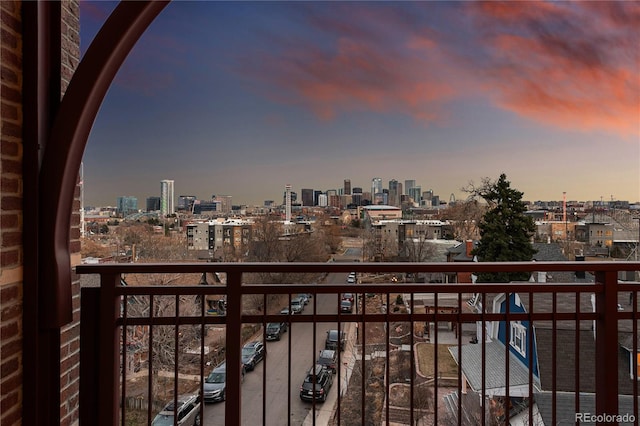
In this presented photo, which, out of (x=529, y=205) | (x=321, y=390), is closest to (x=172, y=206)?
(x=321, y=390)

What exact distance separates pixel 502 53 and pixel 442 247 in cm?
458

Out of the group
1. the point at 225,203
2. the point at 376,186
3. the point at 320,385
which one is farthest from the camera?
the point at 376,186

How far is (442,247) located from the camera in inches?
198

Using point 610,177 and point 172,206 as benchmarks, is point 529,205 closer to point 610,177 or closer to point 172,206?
point 610,177

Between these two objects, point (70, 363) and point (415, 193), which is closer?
point (70, 363)

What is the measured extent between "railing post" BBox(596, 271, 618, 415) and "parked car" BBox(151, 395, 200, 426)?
3.36 m

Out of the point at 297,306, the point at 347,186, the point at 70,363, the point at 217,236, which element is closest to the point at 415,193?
the point at 347,186

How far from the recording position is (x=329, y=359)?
14.9 ft

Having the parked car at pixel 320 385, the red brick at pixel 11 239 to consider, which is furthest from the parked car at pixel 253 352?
the red brick at pixel 11 239

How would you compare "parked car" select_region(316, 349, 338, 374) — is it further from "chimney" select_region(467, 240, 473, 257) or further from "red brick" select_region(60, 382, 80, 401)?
"red brick" select_region(60, 382, 80, 401)

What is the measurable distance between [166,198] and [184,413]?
10.3ft

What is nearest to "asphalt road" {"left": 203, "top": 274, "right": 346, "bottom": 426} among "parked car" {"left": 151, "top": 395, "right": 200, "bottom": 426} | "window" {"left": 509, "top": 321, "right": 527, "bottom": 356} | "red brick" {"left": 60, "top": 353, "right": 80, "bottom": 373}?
"parked car" {"left": 151, "top": 395, "right": 200, "bottom": 426}

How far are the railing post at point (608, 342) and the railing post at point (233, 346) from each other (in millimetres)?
1522

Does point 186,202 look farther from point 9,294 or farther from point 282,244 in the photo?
point 9,294
